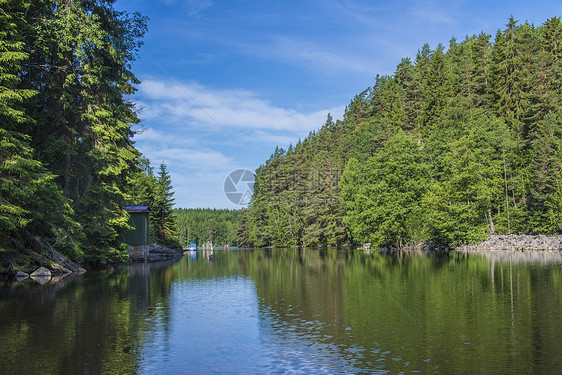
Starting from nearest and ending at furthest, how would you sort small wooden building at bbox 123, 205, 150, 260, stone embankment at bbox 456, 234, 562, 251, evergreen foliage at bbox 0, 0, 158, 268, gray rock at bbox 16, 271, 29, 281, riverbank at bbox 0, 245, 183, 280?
evergreen foliage at bbox 0, 0, 158, 268
riverbank at bbox 0, 245, 183, 280
gray rock at bbox 16, 271, 29, 281
stone embankment at bbox 456, 234, 562, 251
small wooden building at bbox 123, 205, 150, 260

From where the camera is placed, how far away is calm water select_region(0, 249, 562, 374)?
31.6 feet

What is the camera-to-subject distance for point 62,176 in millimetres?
35312

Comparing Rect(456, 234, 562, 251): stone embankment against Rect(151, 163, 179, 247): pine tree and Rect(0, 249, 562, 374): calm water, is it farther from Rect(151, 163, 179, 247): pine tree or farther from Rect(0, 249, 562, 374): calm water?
Rect(151, 163, 179, 247): pine tree

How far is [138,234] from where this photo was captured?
51.5 m

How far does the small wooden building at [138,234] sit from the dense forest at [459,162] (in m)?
27.4

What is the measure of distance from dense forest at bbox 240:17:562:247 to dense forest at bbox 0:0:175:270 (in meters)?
33.9

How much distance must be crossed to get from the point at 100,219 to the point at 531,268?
30741 mm

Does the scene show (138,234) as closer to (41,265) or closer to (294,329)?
(41,265)

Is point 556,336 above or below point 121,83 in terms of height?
below

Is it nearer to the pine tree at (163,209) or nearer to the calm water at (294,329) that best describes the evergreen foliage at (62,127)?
the calm water at (294,329)

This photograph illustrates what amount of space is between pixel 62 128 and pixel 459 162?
141ft

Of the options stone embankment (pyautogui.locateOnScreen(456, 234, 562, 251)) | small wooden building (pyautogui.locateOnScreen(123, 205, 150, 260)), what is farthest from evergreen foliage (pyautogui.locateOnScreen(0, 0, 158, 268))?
stone embankment (pyautogui.locateOnScreen(456, 234, 562, 251))

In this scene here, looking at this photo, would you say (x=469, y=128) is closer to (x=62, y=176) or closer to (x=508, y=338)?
(x=62, y=176)

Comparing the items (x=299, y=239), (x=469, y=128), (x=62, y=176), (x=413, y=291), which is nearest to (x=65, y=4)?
(x=62, y=176)
